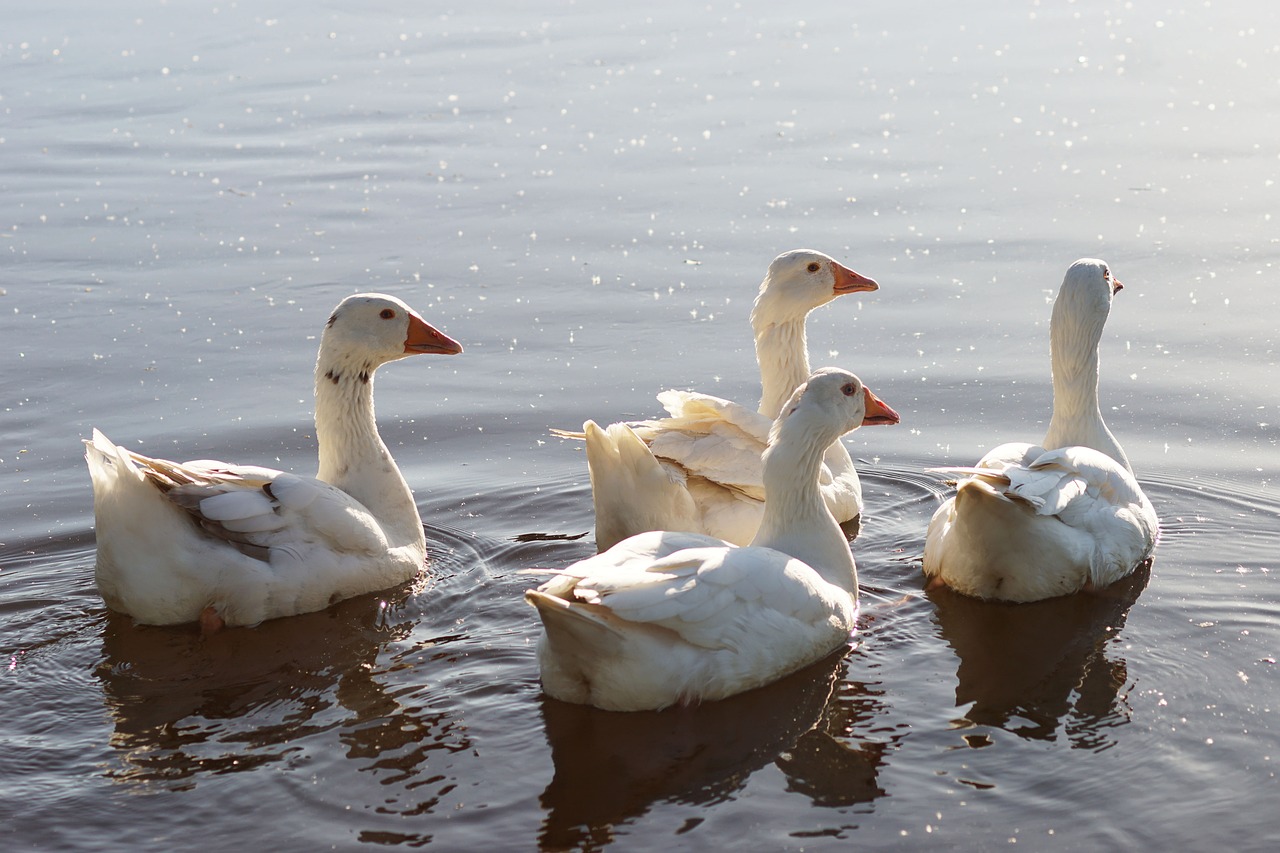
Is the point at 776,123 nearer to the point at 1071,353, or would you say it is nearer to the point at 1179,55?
the point at 1179,55

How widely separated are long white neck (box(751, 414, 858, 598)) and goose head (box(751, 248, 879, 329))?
7.09 feet

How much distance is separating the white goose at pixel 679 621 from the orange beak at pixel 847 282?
9.31ft

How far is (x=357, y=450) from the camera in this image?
28.2 ft

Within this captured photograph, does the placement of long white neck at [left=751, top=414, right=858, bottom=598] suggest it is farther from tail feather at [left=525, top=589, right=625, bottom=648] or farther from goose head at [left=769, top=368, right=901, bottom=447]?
tail feather at [left=525, top=589, right=625, bottom=648]

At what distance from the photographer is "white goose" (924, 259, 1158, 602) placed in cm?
751

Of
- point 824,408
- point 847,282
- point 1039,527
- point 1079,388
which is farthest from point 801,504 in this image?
point 847,282

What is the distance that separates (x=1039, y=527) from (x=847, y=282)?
2690 mm

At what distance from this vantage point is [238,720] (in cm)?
668

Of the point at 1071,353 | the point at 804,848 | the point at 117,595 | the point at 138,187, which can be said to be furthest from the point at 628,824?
the point at 138,187

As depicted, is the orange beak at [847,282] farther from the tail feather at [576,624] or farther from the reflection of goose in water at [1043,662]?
the tail feather at [576,624]

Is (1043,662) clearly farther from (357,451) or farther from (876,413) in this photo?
(357,451)

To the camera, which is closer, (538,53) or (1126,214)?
(1126,214)

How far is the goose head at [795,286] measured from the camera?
31.6 ft

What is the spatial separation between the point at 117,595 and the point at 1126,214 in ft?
32.4
